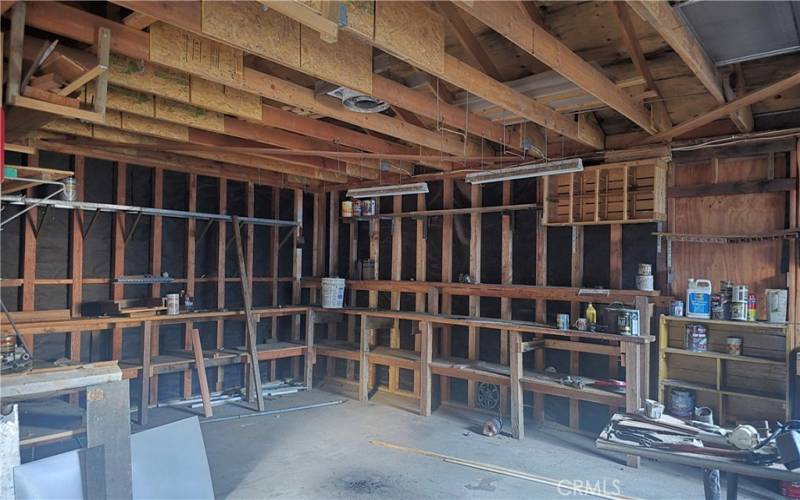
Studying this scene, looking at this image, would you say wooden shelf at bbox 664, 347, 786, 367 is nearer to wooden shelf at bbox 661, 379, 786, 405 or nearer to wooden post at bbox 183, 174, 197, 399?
wooden shelf at bbox 661, 379, 786, 405

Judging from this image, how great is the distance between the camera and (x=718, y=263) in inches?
155

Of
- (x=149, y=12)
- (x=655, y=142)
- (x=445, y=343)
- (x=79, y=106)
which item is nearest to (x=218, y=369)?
(x=445, y=343)

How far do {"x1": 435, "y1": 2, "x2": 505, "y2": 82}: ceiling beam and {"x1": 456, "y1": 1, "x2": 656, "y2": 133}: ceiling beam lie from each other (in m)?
0.48

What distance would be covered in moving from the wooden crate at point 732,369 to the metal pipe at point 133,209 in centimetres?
412

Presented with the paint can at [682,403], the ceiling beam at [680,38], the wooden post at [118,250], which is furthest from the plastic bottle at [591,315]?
the wooden post at [118,250]

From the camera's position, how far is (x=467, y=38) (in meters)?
2.98

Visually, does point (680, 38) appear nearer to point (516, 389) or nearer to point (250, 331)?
point (516, 389)

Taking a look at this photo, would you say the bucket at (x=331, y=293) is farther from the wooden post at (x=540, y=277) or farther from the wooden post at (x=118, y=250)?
the wooden post at (x=540, y=277)

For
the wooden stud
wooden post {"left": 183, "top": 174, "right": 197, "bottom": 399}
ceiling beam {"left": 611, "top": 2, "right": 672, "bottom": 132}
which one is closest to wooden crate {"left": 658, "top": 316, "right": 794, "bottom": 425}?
ceiling beam {"left": 611, "top": 2, "right": 672, "bottom": 132}

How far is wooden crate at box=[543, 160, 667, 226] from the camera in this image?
405cm

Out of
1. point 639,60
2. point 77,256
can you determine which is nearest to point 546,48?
point 639,60

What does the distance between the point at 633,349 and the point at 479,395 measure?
1.73m

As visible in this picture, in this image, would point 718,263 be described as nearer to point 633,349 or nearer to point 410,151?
point 633,349

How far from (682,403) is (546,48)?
297 centimetres
